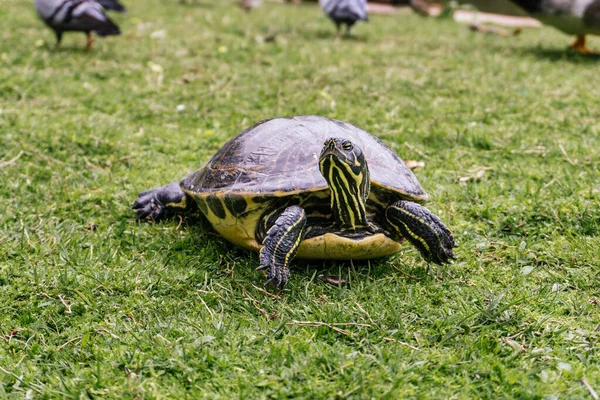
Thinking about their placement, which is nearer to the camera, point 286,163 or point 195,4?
point 286,163

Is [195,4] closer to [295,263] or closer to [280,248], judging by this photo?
[295,263]

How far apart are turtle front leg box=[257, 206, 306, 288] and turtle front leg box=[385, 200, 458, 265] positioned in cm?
58

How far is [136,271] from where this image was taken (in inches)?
122

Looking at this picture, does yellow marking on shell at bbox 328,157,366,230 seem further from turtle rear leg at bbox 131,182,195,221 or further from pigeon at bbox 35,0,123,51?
pigeon at bbox 35,0,123,51

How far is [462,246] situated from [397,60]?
15.5 ft

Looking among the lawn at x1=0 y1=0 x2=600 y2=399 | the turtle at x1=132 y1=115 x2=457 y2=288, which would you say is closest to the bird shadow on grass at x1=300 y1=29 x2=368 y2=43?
the lawn at x1=0 y1=0 x2=600 y2=399

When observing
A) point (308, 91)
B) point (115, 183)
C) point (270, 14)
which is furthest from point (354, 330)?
point (270, 14)

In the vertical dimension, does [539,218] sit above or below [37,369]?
above

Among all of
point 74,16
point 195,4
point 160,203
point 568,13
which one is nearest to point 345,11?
point 568,13

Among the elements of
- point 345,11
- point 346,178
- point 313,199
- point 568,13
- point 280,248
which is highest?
point 568,13

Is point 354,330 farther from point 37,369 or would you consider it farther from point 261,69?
point 261,69

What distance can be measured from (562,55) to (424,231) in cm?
636

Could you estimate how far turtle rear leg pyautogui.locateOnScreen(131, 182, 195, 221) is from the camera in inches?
144

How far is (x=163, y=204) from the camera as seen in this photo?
12.1 feet
